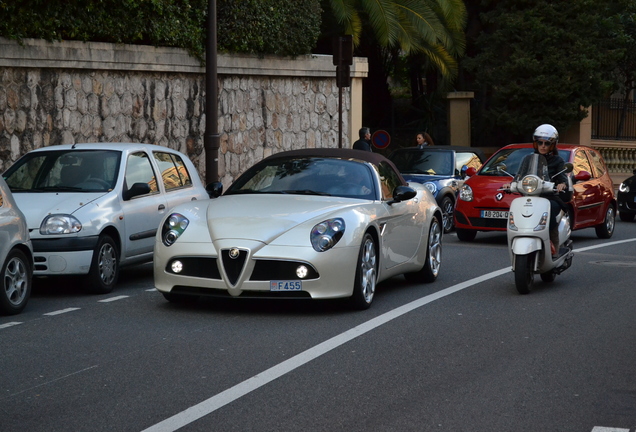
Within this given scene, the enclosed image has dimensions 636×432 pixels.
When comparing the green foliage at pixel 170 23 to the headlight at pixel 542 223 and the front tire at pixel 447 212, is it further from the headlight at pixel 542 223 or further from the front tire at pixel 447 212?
the headlight at pixel 542 223

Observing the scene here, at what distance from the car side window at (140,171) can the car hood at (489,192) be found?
234 inches

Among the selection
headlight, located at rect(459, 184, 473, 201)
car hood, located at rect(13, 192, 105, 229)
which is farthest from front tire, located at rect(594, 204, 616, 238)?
car hood, located at rect(13, 192, 105, 229)

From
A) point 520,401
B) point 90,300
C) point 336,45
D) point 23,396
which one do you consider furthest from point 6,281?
point 336,45

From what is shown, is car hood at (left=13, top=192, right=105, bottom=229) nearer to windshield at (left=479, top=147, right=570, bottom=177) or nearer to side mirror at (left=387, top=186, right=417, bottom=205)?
side mirror at (left=387, top=186, right=417, bottom=205)

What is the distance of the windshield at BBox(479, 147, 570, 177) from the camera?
1712cm

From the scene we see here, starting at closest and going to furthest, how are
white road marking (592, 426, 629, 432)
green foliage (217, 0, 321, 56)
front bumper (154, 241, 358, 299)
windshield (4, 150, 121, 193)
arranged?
white road marking (592, 426, 629, 432) → front bumper (154, 241, 358, 299) → windshield (4, 150, 121, 193) → green foliage (217, 0, 321, 56)

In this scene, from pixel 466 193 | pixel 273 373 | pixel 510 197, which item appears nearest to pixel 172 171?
pixel 466 193

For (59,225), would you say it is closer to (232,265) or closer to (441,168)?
(232,265)

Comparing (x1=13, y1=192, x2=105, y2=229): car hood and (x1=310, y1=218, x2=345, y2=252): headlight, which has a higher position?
(x1=13, y1=192, x2=105, y2=229): car hood

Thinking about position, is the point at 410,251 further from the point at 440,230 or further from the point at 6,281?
the point at 6,281

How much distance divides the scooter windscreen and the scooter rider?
0.69 feet

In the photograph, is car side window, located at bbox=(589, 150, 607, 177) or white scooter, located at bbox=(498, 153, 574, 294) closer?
white scooter, located at bbox=(498, 153, 574, 294)

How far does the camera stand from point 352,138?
85.9 feet

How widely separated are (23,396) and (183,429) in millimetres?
1221
